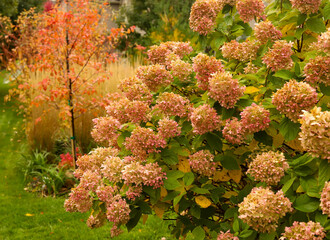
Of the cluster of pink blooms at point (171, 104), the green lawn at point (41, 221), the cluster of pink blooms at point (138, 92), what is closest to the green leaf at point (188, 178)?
the cluster of pink blooms at point (171, 104)

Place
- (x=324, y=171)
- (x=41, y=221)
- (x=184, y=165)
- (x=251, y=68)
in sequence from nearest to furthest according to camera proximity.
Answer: (x=324, y=171) → (x=184, y=165) → (x=251, y=68) → (x=41, y=221)

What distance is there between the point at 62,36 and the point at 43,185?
2.46 metres

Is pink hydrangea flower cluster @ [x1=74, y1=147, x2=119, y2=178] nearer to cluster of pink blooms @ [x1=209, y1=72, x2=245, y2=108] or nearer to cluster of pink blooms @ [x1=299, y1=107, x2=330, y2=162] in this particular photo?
cluster of pink blooms @ [x1=209, y1=72, x2=245, y2=108]

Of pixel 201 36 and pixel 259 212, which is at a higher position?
pixel 201 36

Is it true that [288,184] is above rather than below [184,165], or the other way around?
above

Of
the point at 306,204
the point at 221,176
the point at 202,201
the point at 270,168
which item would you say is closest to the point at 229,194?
the point at 221,176

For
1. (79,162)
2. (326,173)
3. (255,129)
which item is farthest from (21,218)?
(326,173)

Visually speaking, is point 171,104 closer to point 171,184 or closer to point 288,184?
point 171,184

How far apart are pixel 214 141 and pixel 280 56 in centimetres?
59

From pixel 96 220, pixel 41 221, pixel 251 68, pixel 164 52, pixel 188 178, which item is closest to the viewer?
pixel 188 178

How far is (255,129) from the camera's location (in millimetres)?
2045

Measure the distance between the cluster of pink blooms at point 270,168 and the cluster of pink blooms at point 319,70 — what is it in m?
0.42

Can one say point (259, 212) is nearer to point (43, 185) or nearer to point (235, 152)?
point (235, 152)

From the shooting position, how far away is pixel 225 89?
2074 millimetres
